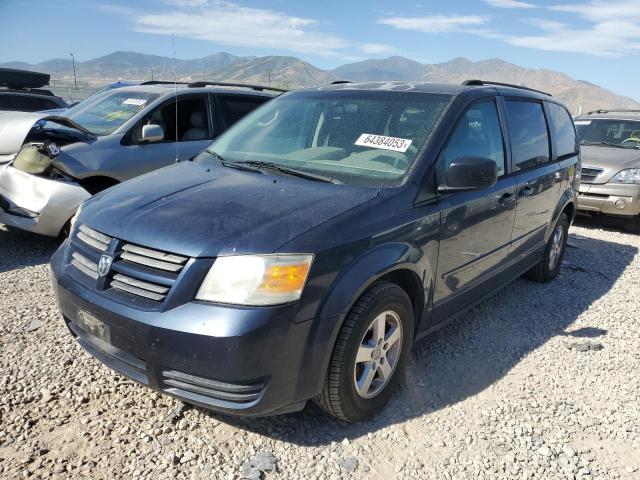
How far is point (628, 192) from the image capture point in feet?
24.2

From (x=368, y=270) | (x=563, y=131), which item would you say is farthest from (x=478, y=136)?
(x=563, y=131)

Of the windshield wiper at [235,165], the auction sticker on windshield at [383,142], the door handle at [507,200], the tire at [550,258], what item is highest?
the auction sticker on windshield at [383,142]

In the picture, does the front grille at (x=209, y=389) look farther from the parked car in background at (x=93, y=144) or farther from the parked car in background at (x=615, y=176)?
the parked car in background at (x=615, y=176)

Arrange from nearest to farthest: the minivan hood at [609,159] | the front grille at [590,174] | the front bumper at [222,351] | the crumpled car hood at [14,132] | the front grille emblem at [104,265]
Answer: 1. the front bumper at [222,351]
2. the front grille emblem at [104,265]
3. the crumpled car hood at [14,132]
4. the minivan hood at [609,159]
5. the front grille at [590,174]

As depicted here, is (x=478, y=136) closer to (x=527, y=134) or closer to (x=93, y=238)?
(x=527, y=134)

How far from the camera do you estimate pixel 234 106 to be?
6.57 meters

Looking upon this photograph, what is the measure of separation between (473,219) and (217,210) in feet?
5.48

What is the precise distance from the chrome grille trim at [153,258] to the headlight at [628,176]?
728cm

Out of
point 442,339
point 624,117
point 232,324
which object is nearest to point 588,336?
point 442,339

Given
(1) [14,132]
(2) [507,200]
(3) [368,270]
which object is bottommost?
(3) [368,270]

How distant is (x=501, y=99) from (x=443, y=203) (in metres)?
1.38

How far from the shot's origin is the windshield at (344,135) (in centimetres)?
303

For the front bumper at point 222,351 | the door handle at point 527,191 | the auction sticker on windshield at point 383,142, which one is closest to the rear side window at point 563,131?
the door handle at point 527,191

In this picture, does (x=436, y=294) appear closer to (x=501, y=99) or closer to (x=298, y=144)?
(x=298, y=144)
